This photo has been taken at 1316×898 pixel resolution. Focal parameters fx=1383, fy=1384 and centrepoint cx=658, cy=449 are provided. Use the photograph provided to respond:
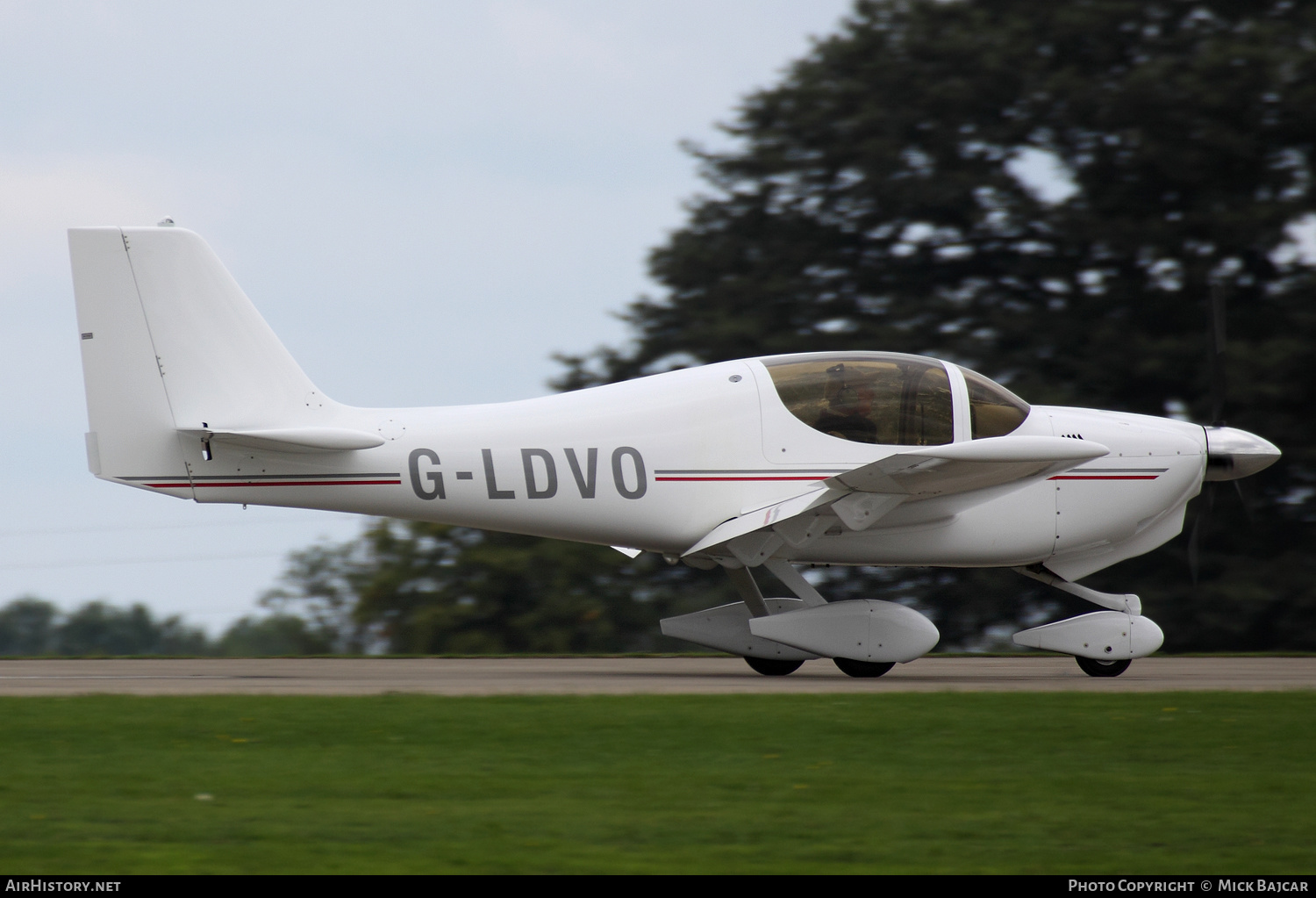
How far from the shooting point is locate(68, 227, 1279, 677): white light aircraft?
35.9ft

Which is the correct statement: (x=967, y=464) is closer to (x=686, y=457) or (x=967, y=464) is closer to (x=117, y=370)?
(x=686, y=457)

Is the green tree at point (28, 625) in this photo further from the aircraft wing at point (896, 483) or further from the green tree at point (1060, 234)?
the aircraft wing at point (896, 483)

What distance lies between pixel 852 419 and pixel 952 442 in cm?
82

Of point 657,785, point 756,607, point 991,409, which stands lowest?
point 756,607

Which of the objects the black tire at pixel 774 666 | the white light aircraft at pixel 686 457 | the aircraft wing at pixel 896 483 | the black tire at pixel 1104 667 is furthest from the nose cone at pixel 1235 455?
the black tire at pixel 774 666

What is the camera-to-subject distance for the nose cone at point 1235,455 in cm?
1174

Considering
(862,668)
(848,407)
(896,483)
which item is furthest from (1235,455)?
(862,668)

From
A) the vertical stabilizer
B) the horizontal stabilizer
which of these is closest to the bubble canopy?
the horizontal stabilizer

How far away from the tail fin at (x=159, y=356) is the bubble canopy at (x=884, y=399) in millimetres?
4011

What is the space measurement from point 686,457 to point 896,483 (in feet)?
5.92

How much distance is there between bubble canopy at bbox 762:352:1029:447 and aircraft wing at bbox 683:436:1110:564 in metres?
0.43

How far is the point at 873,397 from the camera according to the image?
444 inches

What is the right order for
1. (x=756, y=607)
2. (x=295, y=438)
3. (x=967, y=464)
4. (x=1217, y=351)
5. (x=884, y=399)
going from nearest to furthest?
(x=967, y=464), (x=295, y=438), (x=884, y=399), (x=756, y=607), (x=1217, y=351)
